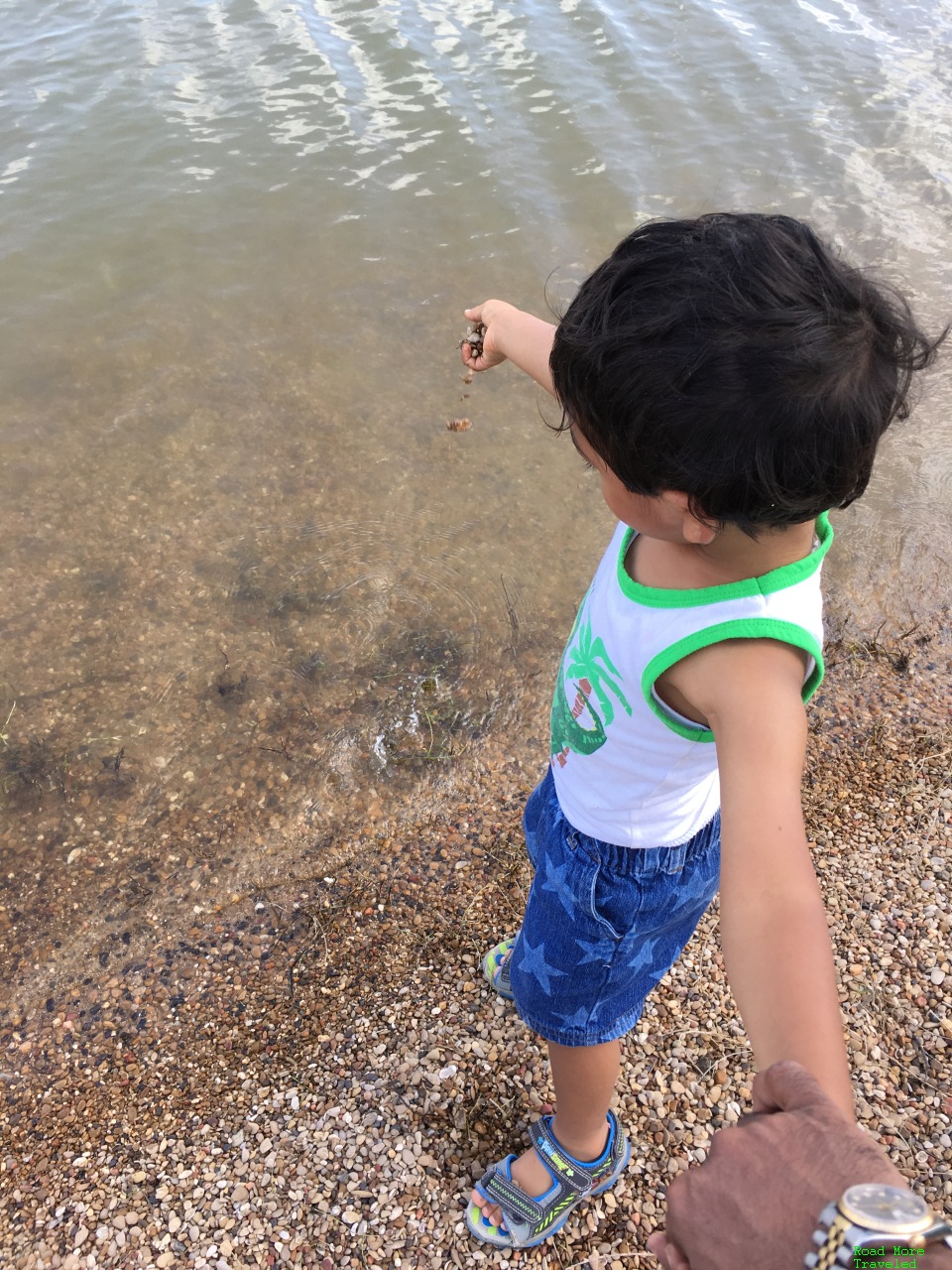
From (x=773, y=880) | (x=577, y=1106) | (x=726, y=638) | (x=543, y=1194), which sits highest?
(x=726, y=638)

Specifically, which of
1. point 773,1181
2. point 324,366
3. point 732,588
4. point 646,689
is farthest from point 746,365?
point 324,366

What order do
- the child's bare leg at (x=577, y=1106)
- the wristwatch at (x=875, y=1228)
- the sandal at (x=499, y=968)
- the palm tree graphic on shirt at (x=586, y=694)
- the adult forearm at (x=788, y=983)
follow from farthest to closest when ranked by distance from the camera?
the sandal at (x=499, y=968) → the child's bare leg at (x=577, y=1106) → the palm tree graphic on shirt at (x=586, y=694) → the adult forearm at (x=788, y=983) → the wristwatch at (x=875, y=1228)

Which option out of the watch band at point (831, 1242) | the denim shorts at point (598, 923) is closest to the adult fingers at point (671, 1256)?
the watch band at point (831, 1242)

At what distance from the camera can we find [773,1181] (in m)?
0.85

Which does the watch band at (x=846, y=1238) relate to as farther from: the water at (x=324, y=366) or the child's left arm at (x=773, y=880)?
the water at (x=324, y=366)

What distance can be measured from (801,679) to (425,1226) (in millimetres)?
1818

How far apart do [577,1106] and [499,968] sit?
0.58 m

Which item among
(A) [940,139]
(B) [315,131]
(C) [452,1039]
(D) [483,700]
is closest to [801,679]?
(C) [452,1039]

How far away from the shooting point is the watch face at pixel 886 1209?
74 centimetres

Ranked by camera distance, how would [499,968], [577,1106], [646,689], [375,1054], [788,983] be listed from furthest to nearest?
1. [499,968]
2. [375,1054]
3. [577,1106]
4. [646,689]
5. [788,983]

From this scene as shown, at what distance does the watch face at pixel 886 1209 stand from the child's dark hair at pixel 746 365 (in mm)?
829

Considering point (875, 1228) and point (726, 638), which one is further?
point (726, 638)

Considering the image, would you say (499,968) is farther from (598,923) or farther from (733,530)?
(733,530)

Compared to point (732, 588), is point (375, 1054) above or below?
below
